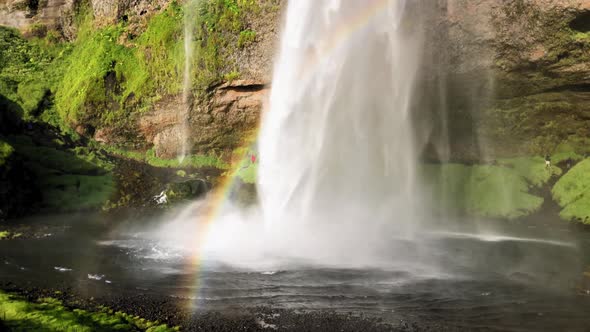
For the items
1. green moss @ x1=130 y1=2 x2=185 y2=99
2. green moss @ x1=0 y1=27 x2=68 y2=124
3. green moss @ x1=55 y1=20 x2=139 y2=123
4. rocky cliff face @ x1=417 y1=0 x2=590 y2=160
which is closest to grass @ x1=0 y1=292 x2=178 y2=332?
rocky cliff face @ x1=417 y1=0 x2=590 y2=160

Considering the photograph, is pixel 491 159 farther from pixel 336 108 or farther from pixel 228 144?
pixel 228 144

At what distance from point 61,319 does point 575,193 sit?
23477mm

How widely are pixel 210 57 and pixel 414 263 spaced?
19894 mm

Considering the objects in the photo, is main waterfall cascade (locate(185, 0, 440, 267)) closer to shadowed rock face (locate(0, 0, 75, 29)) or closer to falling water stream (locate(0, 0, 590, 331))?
falling water stream (locate(0, 0, 590, 331))

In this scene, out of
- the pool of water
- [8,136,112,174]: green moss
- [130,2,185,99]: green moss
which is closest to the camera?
the pool of water

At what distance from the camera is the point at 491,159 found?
29.8 meters

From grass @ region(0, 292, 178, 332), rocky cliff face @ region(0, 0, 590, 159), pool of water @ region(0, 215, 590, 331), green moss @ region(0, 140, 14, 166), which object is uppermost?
rocky cliff face @ region(0, 0, 590, 159)

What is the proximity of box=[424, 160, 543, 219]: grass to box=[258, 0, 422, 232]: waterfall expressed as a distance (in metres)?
2.21

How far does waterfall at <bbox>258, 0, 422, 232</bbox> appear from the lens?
79.4 ft

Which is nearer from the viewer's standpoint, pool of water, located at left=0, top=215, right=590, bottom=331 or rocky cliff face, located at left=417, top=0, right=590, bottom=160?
pool of water, located at left=0, top=215, right=590, bottom=331

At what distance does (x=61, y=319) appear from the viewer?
10.6m

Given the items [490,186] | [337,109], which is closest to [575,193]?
[490,186]

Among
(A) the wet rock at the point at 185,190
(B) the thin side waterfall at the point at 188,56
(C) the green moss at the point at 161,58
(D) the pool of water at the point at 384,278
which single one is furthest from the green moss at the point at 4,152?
(B) the thin side waterfall at the point at 188,56

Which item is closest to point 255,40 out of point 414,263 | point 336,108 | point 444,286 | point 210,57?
point 210,57
